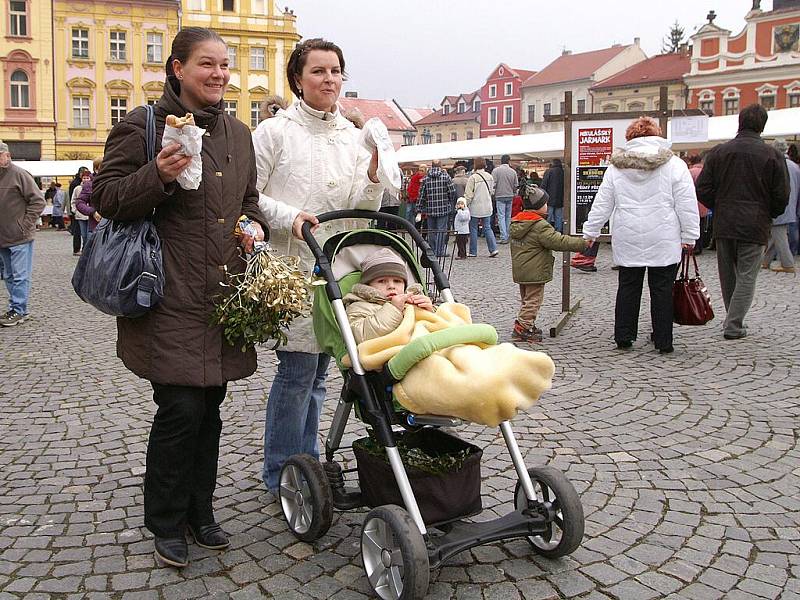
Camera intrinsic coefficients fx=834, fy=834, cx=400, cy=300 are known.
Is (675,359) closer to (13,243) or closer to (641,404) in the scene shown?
(641,404)

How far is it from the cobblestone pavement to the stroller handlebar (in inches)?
46.0

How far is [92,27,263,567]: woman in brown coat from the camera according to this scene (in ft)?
10.9

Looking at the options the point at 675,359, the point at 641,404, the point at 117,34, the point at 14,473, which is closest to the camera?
the point at 14,473

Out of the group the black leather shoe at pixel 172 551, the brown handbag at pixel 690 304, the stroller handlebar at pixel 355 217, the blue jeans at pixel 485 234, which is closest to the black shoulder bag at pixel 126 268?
the stroller handlebar at pixel 355 217

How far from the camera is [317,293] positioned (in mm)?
3775

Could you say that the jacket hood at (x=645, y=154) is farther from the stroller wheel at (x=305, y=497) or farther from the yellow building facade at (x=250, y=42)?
the yellow building facade at (x=250, y=42)

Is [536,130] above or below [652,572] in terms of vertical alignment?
above

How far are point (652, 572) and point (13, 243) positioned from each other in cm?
851

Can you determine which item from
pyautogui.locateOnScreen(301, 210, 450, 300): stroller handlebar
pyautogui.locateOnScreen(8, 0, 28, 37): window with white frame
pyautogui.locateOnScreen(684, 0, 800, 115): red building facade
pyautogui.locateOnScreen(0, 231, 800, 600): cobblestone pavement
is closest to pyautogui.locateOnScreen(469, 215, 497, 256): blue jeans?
pyautogui.locateOnScreen(0, 231, 800, 600): cobblestone pavement

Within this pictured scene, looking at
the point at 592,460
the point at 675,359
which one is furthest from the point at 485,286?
the point at 592,460

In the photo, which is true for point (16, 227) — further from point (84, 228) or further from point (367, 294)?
point (84, 228)

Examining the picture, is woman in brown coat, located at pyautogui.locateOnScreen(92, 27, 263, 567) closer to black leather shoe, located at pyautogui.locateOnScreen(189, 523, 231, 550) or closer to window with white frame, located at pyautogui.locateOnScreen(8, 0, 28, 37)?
black leather shoe, located at pyautogui.locateOnScreen(189, 523, 231, 550)

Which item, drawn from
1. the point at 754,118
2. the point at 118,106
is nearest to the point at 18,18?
the point at 118,106

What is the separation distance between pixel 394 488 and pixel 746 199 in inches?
239
